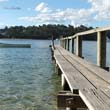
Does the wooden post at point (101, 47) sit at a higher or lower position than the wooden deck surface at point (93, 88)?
higher

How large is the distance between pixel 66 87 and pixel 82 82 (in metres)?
3.18

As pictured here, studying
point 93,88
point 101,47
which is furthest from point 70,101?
point 101,47

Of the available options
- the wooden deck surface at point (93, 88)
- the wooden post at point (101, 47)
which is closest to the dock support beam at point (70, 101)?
the wooden deck surface at point (93, 88)

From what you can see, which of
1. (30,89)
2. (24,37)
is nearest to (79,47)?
(30,89)

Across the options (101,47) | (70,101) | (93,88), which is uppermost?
(101,47)

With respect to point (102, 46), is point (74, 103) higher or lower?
lower

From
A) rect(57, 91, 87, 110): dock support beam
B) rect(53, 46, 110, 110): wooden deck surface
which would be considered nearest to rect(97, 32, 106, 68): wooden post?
rect(53, 46, 110, 110): wooden deck surface

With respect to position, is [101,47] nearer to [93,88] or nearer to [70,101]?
[93,88]

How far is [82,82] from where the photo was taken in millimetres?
6680

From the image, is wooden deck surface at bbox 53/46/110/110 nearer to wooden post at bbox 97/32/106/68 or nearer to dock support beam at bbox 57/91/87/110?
dock support beam at bbox 57/91/87/110

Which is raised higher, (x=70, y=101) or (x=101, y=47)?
(x=101, y=47)

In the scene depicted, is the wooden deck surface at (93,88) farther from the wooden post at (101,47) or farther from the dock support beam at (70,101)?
the wooden post at (101,47)

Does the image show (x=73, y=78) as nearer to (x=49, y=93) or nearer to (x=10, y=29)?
(x=49, y=93)

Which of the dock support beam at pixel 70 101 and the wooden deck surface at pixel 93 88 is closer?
the wooden deck surface at pixel 93 88
